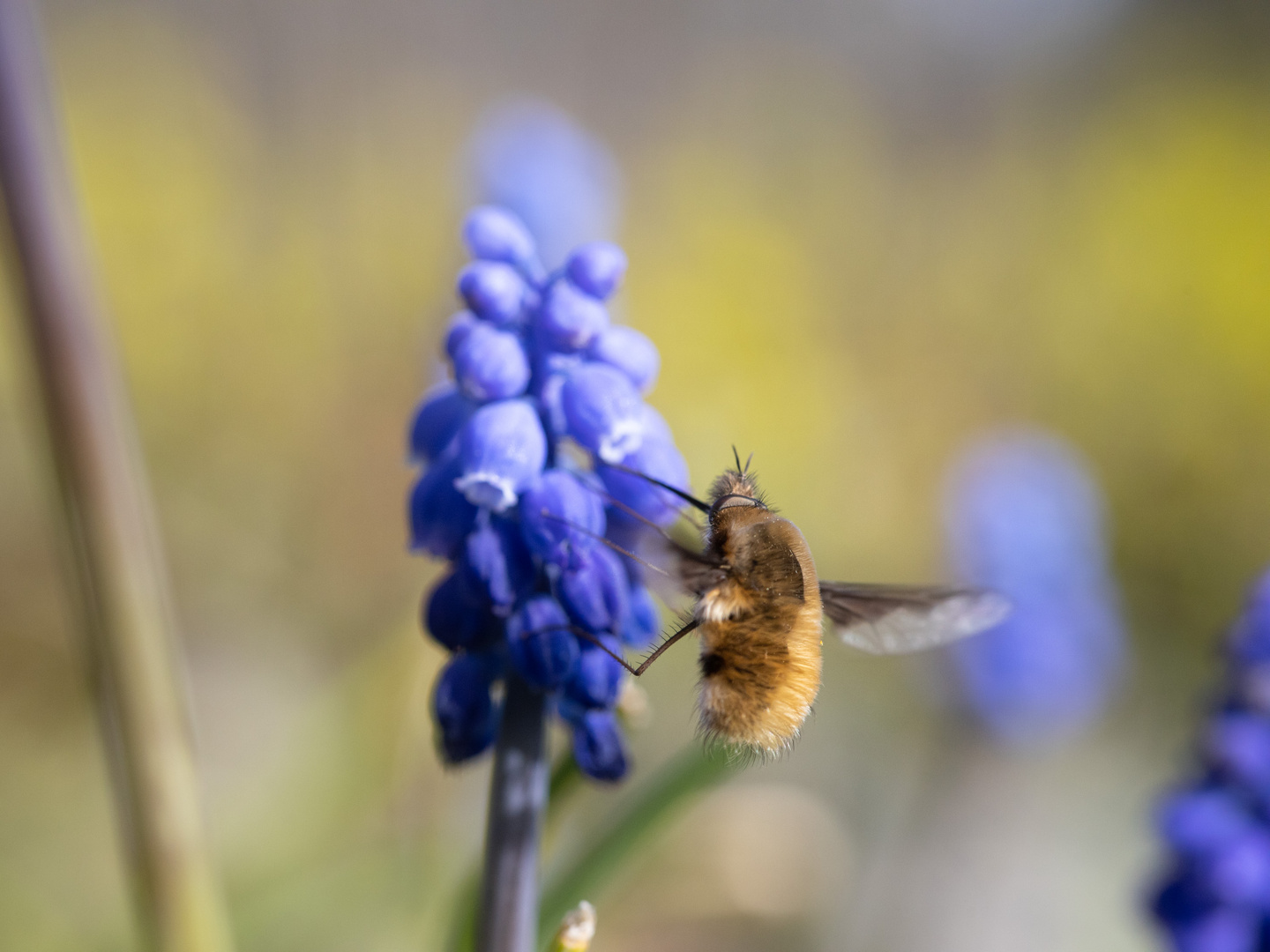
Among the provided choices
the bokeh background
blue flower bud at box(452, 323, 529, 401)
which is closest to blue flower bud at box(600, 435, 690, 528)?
blue flower bud at box(452, 323, 529, 401)

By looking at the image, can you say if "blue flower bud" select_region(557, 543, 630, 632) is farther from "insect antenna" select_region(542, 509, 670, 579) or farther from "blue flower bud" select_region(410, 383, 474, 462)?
"blue flower bud" select_region(410, 383, 474, 462)

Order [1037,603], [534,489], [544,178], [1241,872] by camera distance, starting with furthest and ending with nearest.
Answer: [1037,603]
[544,178]
[1241,872]
[534,489]

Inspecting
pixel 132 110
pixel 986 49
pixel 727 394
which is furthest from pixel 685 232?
pixel 986 49

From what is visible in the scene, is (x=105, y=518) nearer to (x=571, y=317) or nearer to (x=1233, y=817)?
(x=571, y=317)

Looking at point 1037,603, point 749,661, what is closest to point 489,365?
point 749,661

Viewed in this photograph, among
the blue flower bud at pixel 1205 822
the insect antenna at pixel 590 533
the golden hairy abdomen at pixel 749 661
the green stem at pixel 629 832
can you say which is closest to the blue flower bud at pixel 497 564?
the insect antenna at pixel 590 533
